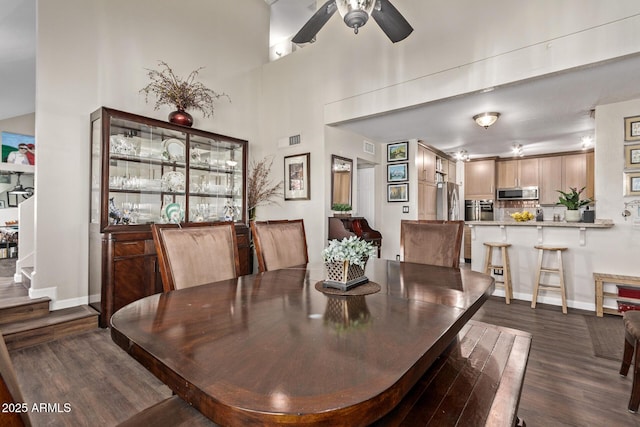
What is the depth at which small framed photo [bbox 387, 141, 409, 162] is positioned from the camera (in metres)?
5.42

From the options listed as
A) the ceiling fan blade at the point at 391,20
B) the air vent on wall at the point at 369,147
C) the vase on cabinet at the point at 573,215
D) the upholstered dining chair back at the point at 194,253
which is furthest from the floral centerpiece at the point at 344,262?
the air vent on wall at the point at 369,147

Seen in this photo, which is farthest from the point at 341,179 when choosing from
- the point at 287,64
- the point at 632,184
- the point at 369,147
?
the point at 632,184

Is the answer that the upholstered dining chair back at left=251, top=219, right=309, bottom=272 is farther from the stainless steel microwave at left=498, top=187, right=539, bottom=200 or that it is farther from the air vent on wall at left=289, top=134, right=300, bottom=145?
the stainless steel microwave at left=498, top=187, right=539, bottom=200

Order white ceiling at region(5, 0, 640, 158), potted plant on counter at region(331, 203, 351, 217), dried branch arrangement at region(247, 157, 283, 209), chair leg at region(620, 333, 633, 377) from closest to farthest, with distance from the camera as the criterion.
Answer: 1. chair leg at region(620, 333, 633, 377)
2. white ceiling at region(5, 0, 640, 158)
3. potted plant on counter at region(331, 203, 351, 217)
4. dried branch arrangement at region(247, 157, 283, 209)

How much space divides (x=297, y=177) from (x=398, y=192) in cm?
197

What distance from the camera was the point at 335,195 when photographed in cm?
450

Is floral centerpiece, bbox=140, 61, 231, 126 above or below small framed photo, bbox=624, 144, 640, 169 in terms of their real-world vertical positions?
above

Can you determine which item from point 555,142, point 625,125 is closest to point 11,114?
point 625,125

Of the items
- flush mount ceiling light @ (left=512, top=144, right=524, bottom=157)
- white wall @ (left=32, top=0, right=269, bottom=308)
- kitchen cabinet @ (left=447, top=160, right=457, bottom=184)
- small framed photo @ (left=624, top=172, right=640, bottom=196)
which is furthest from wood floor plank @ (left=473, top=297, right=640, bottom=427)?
kitchen cabinet @ (left=447, top=160, right=457, bottom=184)

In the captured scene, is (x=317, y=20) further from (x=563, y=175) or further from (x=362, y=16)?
(x=563, y=175)

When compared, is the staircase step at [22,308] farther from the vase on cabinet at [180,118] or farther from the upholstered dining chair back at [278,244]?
the upholstered dining chair back at [278,244]

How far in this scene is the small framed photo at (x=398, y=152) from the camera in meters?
5.42

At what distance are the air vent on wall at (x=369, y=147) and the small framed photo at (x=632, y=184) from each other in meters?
3.24

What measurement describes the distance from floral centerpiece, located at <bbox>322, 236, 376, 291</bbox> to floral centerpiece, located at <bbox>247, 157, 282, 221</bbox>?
3.40m
